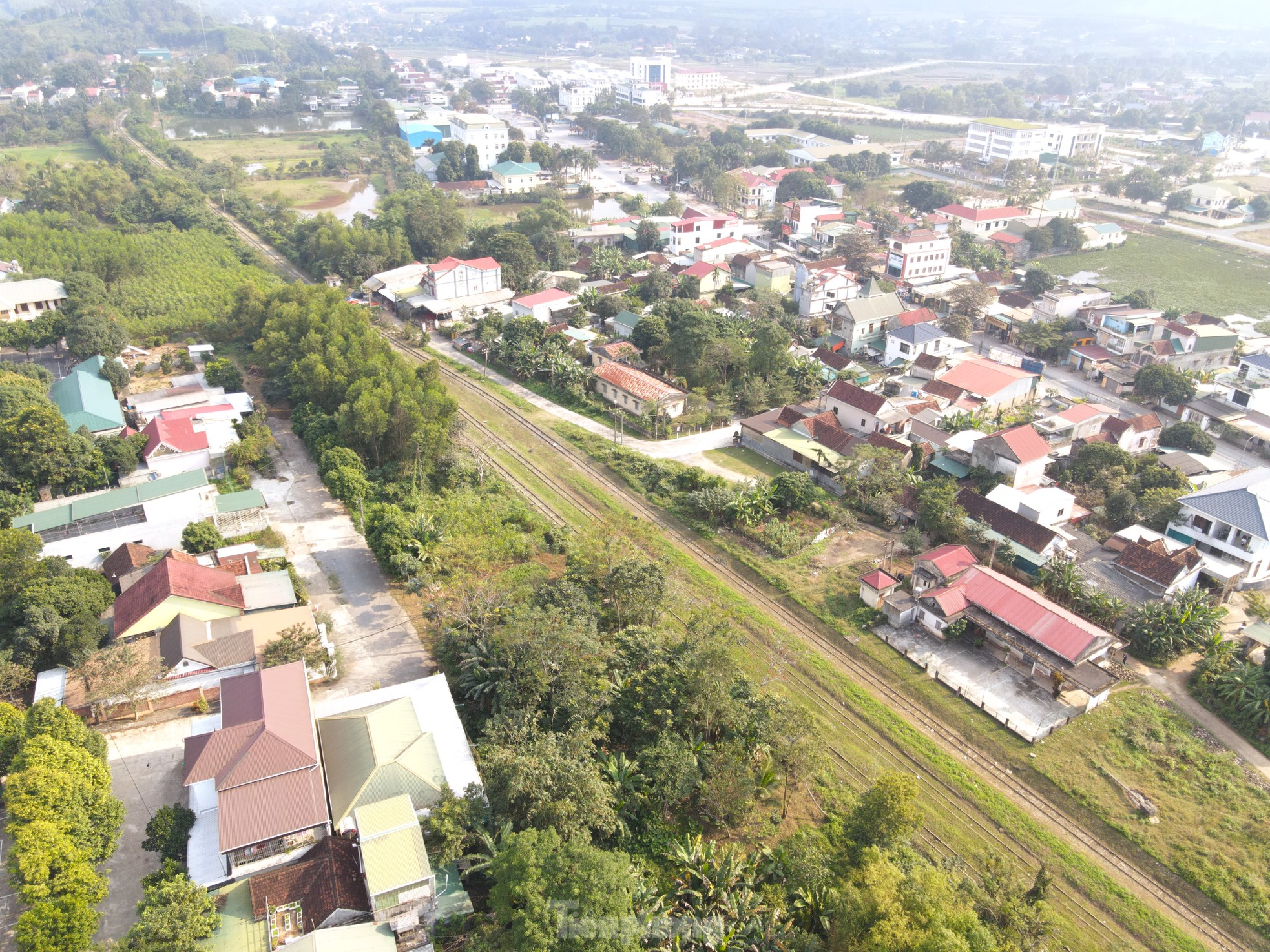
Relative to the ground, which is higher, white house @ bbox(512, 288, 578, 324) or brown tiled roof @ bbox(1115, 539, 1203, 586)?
brown tiled roof @ bbox(1115, 539, 1203, 586)

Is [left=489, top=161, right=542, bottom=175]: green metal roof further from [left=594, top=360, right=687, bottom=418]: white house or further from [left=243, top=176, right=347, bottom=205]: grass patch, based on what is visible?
[left=594, top=360, right=687, bottom=418]: white house

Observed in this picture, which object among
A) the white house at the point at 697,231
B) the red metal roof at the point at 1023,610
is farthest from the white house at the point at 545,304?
the red metal roof at the point at 1023,610

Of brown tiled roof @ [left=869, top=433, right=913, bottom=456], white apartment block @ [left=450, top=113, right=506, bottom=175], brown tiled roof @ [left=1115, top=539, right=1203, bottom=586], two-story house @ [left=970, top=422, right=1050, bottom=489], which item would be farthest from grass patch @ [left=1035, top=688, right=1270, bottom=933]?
white apartment block @ [left=450, top=113, right=506, bottom=175]

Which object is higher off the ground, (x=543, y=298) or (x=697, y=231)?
(x=543, y=298)

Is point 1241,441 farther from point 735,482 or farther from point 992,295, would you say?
point 735,482

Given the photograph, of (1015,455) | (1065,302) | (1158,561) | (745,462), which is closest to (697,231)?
(1065,302)

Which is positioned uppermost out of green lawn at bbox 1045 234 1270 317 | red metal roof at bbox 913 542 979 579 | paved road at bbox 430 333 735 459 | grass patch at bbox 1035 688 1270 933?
red metal roof at bbox 913 542 979 579

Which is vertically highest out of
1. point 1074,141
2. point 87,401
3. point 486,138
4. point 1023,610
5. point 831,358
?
point 87,401

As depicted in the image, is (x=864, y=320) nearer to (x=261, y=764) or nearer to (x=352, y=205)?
(x=261, y=764)
